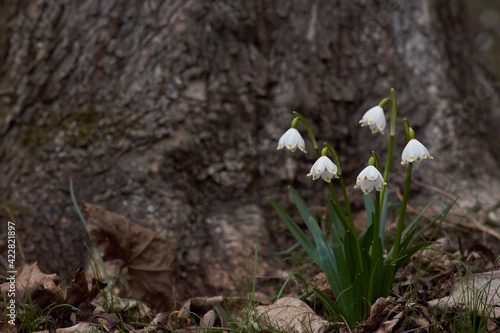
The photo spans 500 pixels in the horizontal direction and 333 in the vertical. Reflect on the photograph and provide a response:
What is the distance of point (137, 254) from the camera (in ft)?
6.52

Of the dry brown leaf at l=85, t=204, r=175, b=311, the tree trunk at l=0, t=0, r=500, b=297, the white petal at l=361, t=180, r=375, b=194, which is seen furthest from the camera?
the tree trunk at l=0, t=0, r=500, b=297

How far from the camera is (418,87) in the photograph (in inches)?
99.7

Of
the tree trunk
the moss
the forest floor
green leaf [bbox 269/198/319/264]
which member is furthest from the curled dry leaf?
the moss

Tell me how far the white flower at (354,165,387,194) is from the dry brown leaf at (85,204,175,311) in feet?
3.49

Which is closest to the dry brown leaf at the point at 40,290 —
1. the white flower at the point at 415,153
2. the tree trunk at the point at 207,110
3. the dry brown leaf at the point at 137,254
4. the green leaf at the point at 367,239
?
the dry brown leaf at the point at 137,254

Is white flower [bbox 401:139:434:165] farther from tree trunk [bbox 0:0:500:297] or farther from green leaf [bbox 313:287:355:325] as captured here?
tree trunk [bbox 0:0:500:297]

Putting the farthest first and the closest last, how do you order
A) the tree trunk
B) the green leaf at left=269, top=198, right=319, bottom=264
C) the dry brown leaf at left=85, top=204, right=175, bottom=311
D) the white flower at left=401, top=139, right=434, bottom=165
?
1. the tree trunk
2. the dry brown leaf at left=85, top=204, right=175, bottom=311
3. the green leaf at left=269, top=198, right=319, bottom=264
4. the white flower at left=401, top=139, right=434, bottom=165

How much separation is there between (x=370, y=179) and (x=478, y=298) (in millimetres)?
498

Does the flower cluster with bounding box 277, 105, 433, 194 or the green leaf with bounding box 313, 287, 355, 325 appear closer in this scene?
the flower cluster with bounding box 277, 105, 433, 194

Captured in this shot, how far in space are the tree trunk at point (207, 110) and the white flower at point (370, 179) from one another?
0.93 metres

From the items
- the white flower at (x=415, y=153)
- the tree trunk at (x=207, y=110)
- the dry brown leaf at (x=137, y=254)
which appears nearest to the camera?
the white flower at (x=415, y=153)

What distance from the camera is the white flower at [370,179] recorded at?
4.23ft

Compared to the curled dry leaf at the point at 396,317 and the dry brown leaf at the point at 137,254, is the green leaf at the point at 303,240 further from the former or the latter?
the dry brown leaf at the point at 137,254

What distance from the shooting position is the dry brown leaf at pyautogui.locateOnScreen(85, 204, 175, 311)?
194 cm
